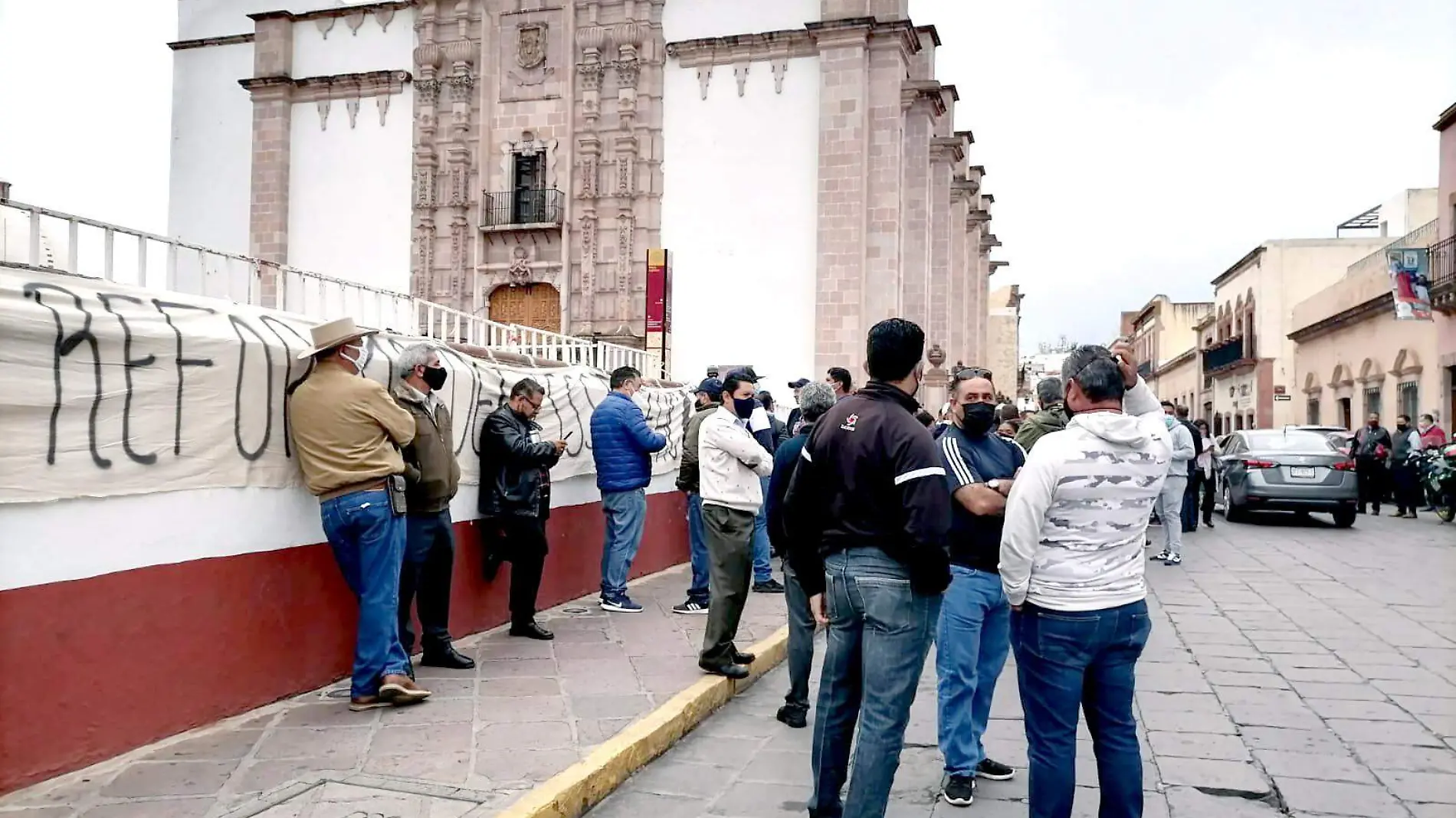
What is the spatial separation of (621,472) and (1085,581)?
15.5 feet

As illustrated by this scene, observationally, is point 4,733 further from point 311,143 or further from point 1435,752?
point 311,143

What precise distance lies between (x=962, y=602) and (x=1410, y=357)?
27.0 metres

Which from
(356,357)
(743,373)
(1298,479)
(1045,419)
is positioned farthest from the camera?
(1298,479)

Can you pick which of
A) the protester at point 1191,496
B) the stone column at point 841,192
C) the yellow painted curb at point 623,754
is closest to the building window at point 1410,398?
the protester at point 1191,496

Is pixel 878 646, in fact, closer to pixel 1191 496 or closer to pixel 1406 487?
pixel 1191 496

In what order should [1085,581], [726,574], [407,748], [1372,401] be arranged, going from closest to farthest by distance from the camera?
[1085,581] → [407,748] → [726,574] → [1372,401]

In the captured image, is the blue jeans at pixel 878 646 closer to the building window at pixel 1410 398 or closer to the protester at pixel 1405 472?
the protester at pixel 1405 472

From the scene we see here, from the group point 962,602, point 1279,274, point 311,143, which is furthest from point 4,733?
point 1279,274

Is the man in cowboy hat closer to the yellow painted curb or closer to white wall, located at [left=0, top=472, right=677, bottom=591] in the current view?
white wall, located at [left=0, top=472, right=677, bottom=591]

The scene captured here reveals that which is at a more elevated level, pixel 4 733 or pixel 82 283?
pixel 82 283

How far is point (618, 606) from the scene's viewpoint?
7.89m

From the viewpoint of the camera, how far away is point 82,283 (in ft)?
14.0

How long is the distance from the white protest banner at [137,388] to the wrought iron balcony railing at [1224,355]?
41741 mm

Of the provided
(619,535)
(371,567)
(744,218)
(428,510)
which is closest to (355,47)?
(744,218)
